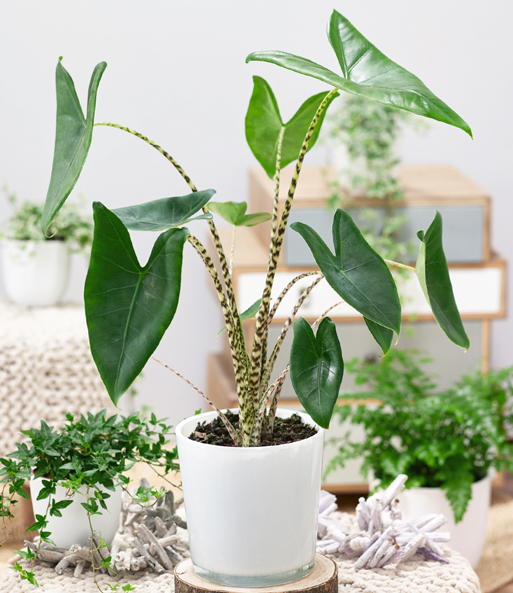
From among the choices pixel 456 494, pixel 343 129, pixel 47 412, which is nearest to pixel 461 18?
pixel 343 129

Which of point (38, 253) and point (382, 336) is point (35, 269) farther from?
point (382, 336)

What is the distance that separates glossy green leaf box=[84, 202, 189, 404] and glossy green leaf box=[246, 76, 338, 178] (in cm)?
30

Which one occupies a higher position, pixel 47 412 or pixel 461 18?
pixel 461 18

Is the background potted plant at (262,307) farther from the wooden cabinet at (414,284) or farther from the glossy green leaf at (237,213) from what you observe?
the wooden cabinet at (414,284)

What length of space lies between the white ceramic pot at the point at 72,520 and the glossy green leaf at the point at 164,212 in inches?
12.3

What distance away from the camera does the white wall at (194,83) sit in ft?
7.68

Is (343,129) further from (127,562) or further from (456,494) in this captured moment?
(127,562)

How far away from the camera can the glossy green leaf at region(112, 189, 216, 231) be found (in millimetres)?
603

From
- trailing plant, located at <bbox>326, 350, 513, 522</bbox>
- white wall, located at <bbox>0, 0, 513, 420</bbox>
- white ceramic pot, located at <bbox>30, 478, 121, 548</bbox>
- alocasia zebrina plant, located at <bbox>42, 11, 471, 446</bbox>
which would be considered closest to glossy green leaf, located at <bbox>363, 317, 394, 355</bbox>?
alocasia zebrina plant, located at <bbox>42, 11, 471, 446</bbox>

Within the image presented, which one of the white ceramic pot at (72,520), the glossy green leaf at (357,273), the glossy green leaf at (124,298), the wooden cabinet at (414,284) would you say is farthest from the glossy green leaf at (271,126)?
the wooden cabinet at (414,284)

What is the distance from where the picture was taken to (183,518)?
35.1 inches

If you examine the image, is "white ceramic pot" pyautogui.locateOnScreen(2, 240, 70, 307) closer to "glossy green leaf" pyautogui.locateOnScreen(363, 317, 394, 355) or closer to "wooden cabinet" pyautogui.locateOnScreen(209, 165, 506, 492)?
"wooden cabinet" pyautogui.locateOnScreen(209, 165, 506, 492)

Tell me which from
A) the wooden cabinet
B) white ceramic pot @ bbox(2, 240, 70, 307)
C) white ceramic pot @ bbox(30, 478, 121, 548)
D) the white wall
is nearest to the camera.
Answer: white ceramic pot @ bbox(30, 478, 121, 548)

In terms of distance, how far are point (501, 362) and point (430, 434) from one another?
1.13 meters
